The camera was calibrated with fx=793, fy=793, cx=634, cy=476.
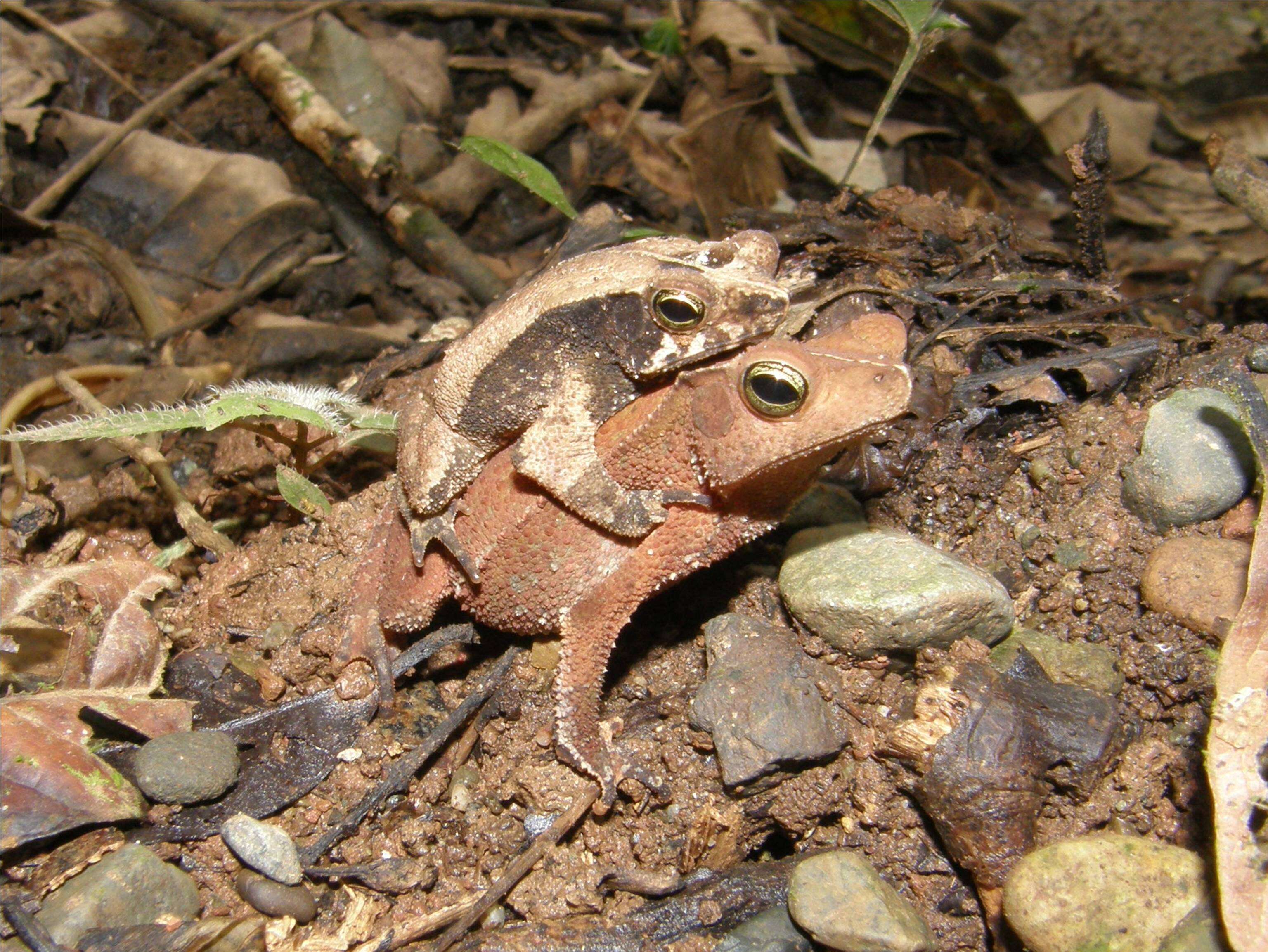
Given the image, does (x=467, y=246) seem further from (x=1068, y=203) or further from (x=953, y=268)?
(x=1068, y=203)

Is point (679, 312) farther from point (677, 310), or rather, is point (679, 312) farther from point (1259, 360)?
point (1259, 360)

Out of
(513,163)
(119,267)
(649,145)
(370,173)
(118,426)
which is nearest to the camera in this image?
(118,426)

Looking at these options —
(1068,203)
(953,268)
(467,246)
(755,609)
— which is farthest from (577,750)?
(1068,203)

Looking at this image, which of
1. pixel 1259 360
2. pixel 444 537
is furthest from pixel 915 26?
pixel 444 537

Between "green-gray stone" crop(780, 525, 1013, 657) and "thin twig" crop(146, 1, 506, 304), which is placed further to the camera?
"thin twig" crop(146, 1, 506, 304)

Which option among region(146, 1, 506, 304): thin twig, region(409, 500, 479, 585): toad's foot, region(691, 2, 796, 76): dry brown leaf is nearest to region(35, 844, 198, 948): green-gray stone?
region(409, 500, 479, 585): toad's foot

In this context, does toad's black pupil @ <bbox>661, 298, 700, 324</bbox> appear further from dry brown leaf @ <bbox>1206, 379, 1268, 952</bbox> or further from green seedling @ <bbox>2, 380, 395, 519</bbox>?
dry brown leaf @ <bbox>1206, 379, 1268, 952</bbox>
